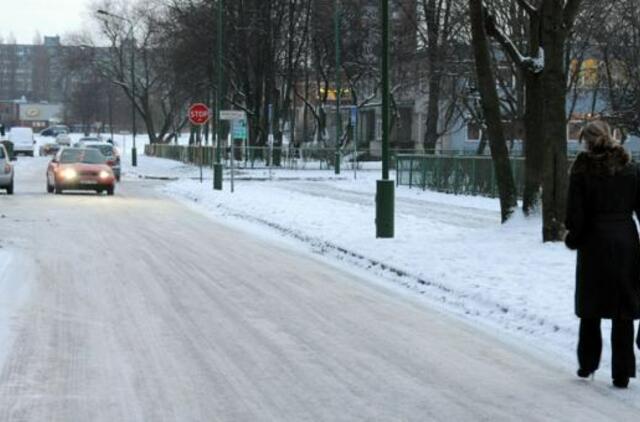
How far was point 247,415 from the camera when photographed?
5938mm

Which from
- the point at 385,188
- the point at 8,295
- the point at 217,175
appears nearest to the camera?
the point at 8,295

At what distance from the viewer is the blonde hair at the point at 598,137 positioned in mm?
6574

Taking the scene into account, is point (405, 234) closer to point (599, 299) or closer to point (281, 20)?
point (599, 299)

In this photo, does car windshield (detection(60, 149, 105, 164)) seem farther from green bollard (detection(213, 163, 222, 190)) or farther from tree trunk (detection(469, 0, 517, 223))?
tree trunk (detection(469, 0, 517, 223))

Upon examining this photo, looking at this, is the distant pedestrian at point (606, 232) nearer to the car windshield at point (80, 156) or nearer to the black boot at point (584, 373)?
the black boot at point (584, 373)

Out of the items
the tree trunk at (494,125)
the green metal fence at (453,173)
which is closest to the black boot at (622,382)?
the tree trunk at (494,125)

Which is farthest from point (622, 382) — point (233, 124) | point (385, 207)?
point (233, 124)

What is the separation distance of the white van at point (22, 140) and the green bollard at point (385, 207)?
2687 inches

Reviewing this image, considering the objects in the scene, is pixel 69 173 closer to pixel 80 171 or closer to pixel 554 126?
pixel 80 171

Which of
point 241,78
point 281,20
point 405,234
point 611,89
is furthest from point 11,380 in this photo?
point 241,78

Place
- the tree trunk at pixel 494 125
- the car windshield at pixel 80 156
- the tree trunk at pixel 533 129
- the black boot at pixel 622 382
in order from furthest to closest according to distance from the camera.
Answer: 1. the car windshield at pixel 80 156
2. the tree trunk at pixel 494 125
3. the tree trunk at pixel 533 129
4. the black boot at pixel 622 382

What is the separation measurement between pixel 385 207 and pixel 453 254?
8.33 ft

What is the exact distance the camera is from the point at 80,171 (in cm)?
2914

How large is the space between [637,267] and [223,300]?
200 inches
